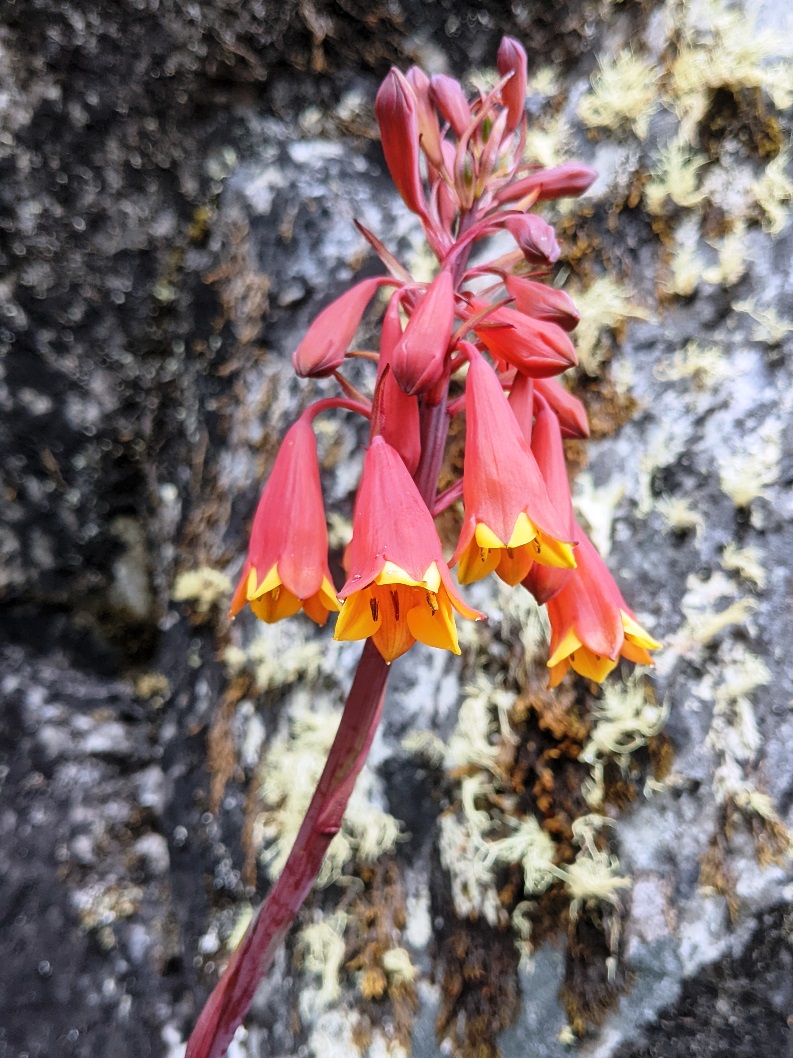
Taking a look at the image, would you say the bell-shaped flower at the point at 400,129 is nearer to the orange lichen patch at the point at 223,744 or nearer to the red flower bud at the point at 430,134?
the red flower bud at the point at 430,134

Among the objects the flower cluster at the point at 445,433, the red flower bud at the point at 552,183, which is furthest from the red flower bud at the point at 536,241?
the red flower bud at the point at 552,183

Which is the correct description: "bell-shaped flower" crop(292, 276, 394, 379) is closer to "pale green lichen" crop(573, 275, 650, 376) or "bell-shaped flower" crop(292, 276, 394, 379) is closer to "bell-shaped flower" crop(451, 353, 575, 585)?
"bell-shaped flower" crop(451, 353, 575, 585)

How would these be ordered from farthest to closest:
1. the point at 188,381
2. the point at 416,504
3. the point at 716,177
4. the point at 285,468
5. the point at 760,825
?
the point at 188,381
the point at 716,177
the point at 760,825
the point at 285,468
the point at 416,504

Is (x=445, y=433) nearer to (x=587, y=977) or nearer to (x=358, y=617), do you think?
(x=358, y=617)

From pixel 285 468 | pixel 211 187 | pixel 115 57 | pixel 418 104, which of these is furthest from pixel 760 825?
pixel 115 57

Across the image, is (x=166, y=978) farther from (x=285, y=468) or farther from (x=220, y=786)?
(x=285, y=468)

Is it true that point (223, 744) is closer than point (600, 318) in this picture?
No

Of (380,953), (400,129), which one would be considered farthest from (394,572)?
(380,953)
